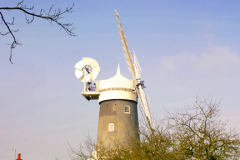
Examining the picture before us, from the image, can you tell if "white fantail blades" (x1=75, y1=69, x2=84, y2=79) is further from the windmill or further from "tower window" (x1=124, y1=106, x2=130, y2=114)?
"tower window" (x1=124, y1=106, x2=130, y2=114)

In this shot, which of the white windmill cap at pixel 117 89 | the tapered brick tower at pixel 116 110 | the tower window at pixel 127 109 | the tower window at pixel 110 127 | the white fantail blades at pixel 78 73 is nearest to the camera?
the tapered brick tower at pixel 116 110

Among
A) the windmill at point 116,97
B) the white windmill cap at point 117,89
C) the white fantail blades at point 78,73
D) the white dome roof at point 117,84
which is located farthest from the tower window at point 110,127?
the white fantail blades at point 78,73

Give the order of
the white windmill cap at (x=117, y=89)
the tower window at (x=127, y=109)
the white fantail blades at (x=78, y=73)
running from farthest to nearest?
the white fantail blades at (x=78, y=73)
the white windmill cap at (x=117, y=89)
the tower window at (x=127, y=109)

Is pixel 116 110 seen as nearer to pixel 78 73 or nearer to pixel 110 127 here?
pixel 110 127

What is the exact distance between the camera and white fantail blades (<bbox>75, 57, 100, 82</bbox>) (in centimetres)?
3588

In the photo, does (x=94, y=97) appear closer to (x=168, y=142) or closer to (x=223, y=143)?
(x=168, y=142)

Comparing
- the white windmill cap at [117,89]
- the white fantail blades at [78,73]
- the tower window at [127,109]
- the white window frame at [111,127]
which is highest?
the white fantail blades at [78,73]

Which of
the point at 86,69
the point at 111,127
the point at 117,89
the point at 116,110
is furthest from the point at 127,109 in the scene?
the point at 86,69

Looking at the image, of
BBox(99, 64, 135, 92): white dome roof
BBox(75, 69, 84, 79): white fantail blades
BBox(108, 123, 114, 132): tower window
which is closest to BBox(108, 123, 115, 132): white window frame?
BBox(108, 123, 114, 132): tower window

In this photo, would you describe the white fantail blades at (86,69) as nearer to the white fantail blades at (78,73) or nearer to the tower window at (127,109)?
the white fantail blades at (78,73)

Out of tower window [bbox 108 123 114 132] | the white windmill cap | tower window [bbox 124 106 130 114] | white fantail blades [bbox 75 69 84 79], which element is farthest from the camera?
white fantail blades [bbox 75 69 84 79]

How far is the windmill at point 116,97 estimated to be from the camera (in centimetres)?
3316

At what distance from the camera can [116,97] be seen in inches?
1348

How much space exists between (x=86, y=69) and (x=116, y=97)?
5.23m
